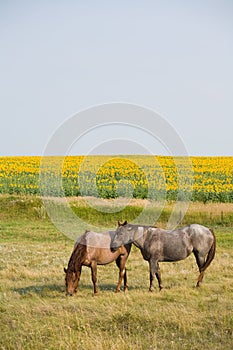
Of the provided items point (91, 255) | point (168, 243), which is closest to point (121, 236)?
point (91, 255)

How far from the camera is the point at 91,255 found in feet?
38.5

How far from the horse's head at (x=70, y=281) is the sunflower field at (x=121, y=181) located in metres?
15.6

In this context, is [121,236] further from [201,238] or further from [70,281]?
[201,238]

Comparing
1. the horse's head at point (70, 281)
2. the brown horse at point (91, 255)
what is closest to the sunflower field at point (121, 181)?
the brown horse at point (91, 255)

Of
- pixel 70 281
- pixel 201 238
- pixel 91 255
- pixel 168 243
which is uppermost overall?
pixel 201 238

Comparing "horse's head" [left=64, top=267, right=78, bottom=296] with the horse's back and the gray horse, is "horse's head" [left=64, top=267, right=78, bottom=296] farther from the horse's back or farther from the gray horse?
the horse's back

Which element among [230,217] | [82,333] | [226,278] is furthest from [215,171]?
[82,333]

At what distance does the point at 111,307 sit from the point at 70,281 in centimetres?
139

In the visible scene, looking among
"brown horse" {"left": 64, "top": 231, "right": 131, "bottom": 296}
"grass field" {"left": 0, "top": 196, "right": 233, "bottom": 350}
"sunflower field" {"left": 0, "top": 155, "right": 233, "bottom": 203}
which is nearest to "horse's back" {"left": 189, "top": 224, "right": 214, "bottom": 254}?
"grass field" {"left": 0, "top": 196, "right": 233, "bottom": 350}

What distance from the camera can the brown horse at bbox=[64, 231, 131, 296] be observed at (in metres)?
11.5

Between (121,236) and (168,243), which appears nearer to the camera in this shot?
(121,236)

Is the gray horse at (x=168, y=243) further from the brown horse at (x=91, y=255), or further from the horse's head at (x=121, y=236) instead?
the brown horse at (x=91, y=255)

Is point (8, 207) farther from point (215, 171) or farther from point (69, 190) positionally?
point (215, 171)

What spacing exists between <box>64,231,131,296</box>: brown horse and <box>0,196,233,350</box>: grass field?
1.21 feet
